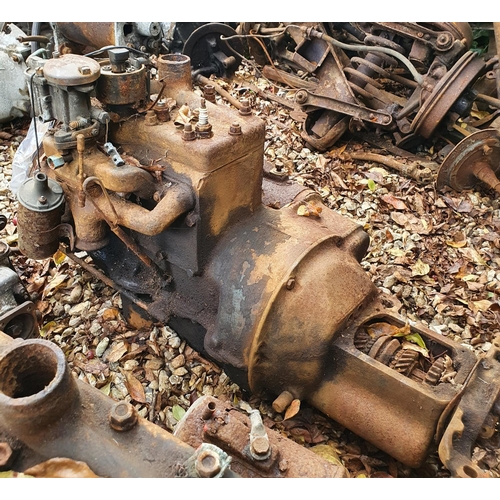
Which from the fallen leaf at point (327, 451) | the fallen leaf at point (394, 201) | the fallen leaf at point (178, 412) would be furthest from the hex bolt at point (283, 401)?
the fallen leaf at point (394, 201)

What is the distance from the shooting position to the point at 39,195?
2762mm

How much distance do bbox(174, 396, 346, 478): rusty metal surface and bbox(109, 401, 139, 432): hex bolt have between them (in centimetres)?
33

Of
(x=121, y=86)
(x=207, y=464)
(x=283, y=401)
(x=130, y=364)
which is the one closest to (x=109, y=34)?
(x=121, y=86)

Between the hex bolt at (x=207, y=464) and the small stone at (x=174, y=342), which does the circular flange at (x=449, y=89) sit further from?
the hex bolt at (x=207, y=464)

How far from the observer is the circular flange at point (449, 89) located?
4.43 metres

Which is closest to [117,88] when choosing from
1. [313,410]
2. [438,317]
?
[313,410]

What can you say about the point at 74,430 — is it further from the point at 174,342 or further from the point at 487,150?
the point at 487,150

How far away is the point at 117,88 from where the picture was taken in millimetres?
2617

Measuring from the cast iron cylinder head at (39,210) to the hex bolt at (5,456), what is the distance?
1.39m

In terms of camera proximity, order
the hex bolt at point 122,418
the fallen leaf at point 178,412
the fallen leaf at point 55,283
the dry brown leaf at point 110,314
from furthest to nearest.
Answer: the fallen leaf at point 55,283, the dry brown leaf at point 110,314, the fallen leaf at point 178,412, the hex bolt at point 122,418

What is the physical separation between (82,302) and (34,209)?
1.01 m

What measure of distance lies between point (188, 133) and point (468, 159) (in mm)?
2825

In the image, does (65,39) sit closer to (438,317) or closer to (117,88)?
(117,88)

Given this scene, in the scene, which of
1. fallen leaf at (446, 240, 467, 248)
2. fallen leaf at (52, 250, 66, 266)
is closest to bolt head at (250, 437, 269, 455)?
fallen leaf at (52, 250, 66, 266)
